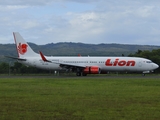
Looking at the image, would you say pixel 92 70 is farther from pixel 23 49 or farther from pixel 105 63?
pixel 23 49

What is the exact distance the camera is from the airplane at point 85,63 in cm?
5762

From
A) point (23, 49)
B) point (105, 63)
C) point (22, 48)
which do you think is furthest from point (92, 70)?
point (22, 48)

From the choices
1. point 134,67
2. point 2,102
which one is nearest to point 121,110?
point 2,102

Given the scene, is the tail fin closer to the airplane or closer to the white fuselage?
the airplane

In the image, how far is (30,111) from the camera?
577 inches

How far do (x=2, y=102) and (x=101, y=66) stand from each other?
42282mm

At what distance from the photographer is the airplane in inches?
2269

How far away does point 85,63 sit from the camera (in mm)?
60688

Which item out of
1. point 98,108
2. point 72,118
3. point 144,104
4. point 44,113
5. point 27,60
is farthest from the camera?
point 27,60

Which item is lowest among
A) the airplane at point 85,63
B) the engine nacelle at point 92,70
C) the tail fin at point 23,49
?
the engine nacelle at point 92,70

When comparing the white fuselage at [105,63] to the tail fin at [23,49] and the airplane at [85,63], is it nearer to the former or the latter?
the airplane at [85,63]

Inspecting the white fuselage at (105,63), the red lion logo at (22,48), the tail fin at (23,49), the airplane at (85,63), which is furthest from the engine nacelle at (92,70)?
the red lion logo at (22,48)

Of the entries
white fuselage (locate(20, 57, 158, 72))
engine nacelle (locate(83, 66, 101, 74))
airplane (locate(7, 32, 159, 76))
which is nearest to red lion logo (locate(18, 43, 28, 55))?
airplane (locate(7, 32, 159, 76))

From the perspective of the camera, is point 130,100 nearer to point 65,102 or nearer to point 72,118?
point 65,102
